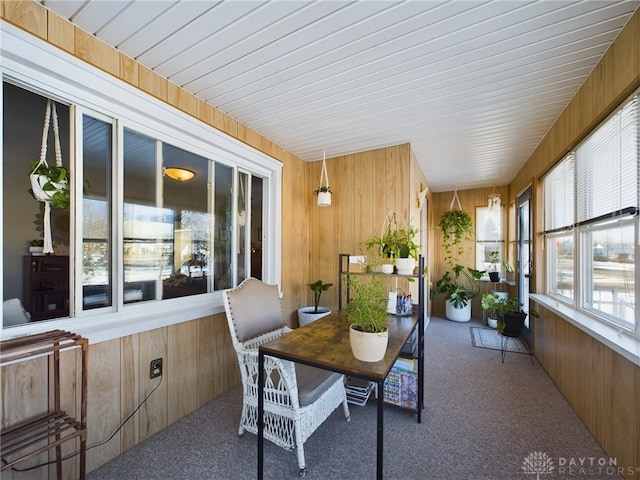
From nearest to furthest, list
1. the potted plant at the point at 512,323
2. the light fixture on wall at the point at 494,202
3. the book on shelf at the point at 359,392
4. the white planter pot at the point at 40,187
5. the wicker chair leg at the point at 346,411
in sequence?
the white planter pot at the point at 40,187, the wicker chair leg at the point at 346,411, the book on shelf at the point at 359,392, the potted plant at the point at 512,323, the light fixture on wall at the point at 494,202

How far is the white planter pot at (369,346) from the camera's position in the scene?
4.04 feet

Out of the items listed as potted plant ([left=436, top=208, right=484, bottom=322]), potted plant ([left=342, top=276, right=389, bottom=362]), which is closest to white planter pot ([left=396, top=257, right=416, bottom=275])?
potted plant ([left=342, top=276, right=389, bottom=362])

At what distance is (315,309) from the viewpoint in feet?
10.5

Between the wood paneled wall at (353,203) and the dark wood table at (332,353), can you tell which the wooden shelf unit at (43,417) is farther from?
the wood paneled wall at (353,203)

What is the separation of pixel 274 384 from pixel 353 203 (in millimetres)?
2216

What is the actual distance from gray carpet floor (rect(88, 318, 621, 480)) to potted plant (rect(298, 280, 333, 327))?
0.99 metres

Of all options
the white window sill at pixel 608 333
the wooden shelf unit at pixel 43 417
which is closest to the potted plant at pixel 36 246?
the wooden shelf unit at pixel 43 417

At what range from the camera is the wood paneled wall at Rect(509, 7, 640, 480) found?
1.42m

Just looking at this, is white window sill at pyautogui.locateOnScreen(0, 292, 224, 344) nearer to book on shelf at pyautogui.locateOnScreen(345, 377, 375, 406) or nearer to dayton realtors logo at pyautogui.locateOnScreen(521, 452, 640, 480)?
book on shelf at pyautogui.locateOnScreen(345, 377, 375, 406)

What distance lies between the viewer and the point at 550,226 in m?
2.93

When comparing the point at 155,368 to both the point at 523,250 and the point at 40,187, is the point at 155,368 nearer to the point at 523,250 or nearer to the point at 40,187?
the point at 40,187

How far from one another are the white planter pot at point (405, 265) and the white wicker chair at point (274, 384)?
2.91ft

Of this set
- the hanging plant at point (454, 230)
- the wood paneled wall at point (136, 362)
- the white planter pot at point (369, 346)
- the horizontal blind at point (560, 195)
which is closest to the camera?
the white planter pot at point (369, 346)

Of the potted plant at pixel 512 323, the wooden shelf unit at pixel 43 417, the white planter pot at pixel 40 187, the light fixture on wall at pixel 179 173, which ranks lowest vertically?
the potted plant at pixel 512 323
